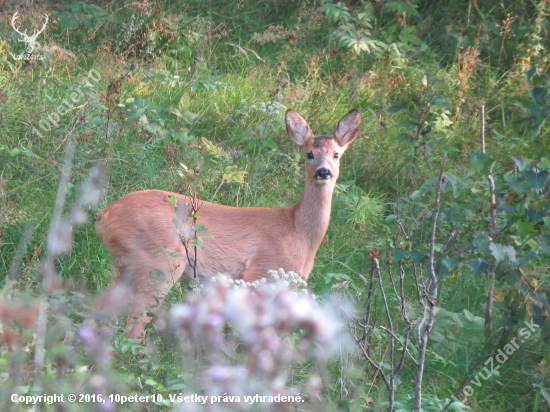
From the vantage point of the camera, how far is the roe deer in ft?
17.7

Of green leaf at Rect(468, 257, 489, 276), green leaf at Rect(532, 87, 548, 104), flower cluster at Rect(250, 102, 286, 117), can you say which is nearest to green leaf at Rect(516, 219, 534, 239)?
green leaf at Rect(468, 257, 489, 276)

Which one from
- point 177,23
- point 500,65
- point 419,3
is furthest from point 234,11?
point 500,65

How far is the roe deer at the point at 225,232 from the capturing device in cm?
541

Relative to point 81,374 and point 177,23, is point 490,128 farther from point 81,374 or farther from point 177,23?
point 81,374

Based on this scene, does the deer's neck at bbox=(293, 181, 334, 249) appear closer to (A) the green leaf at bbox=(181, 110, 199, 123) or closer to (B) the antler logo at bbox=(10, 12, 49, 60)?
(A) the green leaf at bbox=(181, 110, 199, 123)

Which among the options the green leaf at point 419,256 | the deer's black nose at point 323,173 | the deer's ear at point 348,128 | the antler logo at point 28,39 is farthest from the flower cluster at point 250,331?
the antler logo at point 28,39

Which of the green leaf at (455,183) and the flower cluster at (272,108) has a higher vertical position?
the flower cluster at (272,108)

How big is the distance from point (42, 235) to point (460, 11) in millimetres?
5337

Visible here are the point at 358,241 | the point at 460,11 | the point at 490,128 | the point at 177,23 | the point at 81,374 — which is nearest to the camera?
the point at 81,374

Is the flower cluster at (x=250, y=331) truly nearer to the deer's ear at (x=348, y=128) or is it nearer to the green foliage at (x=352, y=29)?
the deer's ear at (x=348, y=128)

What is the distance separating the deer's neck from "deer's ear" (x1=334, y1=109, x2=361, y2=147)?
1.33ft

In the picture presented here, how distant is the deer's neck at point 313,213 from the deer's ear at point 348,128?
1.33 ft

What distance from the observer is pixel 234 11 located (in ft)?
30.3

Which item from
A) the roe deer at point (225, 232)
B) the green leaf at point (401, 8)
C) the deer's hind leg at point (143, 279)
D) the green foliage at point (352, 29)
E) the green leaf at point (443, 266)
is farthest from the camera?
the green leaf at point (401, 8)
